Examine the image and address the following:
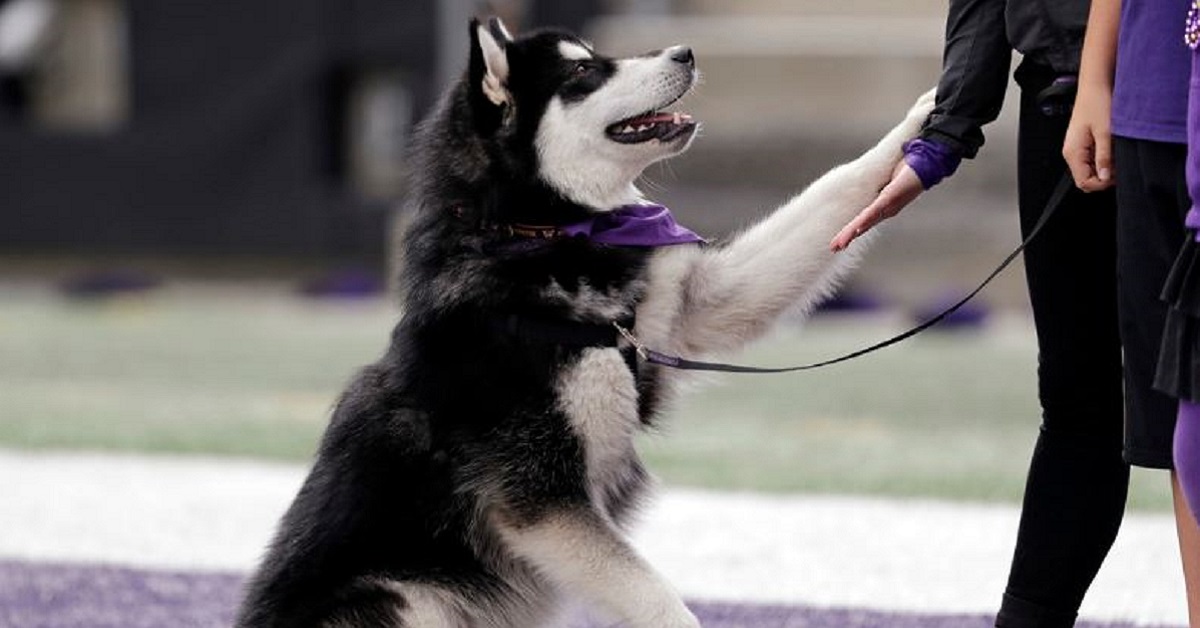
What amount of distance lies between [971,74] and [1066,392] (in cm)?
67

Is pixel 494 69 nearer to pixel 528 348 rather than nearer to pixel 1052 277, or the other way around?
Answer: pixel 528 348

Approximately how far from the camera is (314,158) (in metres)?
23.7

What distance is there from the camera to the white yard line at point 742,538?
19.4ft

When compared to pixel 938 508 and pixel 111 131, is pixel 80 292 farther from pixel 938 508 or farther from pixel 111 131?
pixel 938 508

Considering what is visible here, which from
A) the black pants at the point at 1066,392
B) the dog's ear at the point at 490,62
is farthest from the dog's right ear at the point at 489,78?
the black pants at the point at 1066,392

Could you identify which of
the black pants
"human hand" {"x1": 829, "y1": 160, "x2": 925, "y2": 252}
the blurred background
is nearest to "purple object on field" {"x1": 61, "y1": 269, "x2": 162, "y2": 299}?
the blurred background

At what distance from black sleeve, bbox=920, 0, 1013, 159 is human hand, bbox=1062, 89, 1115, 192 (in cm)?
44

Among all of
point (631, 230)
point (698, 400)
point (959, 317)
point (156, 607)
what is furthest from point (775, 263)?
point (959, 317)

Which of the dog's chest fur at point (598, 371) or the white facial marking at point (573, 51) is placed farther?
the white facial marking at point (573, 51)

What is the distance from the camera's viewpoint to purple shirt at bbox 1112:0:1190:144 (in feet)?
10.7

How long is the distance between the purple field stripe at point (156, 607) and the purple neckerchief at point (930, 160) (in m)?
1.58

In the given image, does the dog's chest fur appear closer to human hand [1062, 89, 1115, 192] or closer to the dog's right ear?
the dog's right ear

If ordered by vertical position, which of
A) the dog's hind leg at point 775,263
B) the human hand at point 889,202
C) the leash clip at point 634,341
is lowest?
the leash clip at point 634,341

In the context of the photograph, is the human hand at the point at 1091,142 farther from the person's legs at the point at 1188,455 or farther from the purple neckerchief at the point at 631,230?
the purple neckerchief at the point at 631,230
